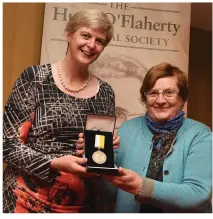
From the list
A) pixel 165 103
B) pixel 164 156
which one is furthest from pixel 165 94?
pixel 164 156

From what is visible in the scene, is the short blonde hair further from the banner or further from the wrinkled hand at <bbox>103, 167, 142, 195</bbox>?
the wrinkled hand at <bbox>103, 167, 142, 195</bbox>

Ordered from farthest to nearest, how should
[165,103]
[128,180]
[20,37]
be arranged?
[20,37] < [165,103] < [128,180]

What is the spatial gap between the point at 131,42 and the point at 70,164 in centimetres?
50

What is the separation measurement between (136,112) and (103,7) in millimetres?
362

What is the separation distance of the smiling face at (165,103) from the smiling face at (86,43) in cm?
19

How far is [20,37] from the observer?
1.01 metres

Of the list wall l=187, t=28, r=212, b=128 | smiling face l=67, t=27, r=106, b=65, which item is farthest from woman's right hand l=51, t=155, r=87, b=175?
wall l=187, t=28, r=212, b=128

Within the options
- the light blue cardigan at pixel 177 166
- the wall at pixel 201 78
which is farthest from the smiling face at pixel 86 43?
the wall at pixel 201 78

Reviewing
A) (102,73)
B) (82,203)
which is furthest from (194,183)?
(102,73)

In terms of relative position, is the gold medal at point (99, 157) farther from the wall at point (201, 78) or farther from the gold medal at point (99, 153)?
the wall at point (201, 78)

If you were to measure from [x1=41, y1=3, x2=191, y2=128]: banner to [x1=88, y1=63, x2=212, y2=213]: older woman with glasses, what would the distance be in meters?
0.13

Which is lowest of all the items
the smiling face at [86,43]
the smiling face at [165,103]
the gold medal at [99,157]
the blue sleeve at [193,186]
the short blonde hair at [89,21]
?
the blue sleeve at [193,186]

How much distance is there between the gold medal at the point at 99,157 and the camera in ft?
2.43

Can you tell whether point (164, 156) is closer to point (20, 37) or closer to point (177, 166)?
point (177, 166)
